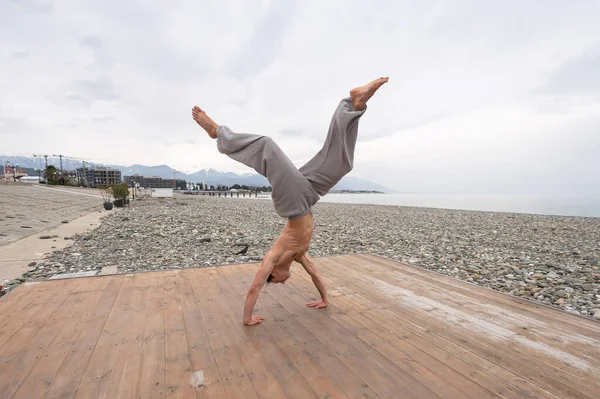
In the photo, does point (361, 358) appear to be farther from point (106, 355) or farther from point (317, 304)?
point (106, 355)

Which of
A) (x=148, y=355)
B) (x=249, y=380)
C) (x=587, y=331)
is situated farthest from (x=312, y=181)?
(x=587, y=331)

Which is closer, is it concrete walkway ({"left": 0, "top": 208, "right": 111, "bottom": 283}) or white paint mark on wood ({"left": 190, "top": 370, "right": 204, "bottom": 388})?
white paint mark on wood ({"left": 190, "top": 370, "right": 204, "bottom": 388})

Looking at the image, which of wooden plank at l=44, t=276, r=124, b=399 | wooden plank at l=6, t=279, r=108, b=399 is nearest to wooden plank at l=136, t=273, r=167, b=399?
wooden plank at l=44, t=276, r=124, b=399

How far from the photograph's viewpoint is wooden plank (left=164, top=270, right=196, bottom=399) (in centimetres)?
225

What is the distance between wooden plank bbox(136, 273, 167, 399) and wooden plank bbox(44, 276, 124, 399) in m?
0.43

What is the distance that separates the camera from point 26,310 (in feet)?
11.8

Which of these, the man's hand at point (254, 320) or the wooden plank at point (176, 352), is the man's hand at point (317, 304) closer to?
the man's hand at point (254, 320)

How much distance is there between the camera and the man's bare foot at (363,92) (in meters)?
2.67

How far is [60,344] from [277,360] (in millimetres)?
2032

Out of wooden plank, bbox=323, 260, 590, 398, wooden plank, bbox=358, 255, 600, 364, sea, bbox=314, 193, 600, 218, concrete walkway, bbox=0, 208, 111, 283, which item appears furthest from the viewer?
sea, bbox=314, 193, 600, 218

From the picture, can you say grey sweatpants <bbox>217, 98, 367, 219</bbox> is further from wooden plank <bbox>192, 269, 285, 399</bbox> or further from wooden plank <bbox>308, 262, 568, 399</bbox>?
wooden plank <bbox>308, 262, 568, 399</bbox>

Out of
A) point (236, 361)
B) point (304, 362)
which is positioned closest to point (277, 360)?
point (304, 362)

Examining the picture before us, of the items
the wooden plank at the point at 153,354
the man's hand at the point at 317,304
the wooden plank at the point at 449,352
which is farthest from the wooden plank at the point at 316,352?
the wooden plank at the point at 153,354

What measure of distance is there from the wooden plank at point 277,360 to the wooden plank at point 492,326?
191 centimetres
